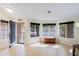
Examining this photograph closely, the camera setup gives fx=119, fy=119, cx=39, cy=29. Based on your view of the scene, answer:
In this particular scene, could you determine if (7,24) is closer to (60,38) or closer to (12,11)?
(12,11)

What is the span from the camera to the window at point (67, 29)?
25.1ft

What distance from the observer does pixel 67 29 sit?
26.9 ft

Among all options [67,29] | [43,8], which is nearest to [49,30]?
[67,29]

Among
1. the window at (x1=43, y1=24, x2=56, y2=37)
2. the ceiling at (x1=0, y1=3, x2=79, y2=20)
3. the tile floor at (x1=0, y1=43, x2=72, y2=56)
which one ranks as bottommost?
the tile floor at (x1=0, y1=43, x2=72, y2=56)

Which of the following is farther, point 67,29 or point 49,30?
point 49,30

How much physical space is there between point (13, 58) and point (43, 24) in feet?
27.5

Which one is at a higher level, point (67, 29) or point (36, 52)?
point (67, 29)

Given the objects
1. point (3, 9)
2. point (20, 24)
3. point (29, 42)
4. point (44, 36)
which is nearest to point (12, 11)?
point (3, 9)

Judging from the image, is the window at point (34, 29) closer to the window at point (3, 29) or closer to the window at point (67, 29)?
the window at point (67, 29)

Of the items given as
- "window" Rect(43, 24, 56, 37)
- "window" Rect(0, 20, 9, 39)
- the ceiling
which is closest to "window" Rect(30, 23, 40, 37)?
"window" Rect(43, 24, 56, 37)

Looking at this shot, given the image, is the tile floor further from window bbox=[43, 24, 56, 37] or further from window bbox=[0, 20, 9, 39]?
window bbox=[43, 24, 56, 37]

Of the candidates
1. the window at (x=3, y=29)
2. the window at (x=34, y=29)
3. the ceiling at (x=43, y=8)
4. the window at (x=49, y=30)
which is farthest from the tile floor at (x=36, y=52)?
the window at (x=49, y=30)

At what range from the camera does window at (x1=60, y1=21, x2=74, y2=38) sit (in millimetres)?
7658

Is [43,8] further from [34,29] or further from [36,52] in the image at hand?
[34,29]
